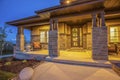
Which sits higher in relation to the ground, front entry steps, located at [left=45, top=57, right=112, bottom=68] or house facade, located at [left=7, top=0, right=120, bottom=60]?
house facade, located at [left=7, top=0, right=120, bottom=60]

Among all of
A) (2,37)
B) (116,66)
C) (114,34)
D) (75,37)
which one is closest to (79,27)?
(75,37)

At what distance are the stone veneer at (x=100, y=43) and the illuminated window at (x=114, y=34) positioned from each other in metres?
4.01

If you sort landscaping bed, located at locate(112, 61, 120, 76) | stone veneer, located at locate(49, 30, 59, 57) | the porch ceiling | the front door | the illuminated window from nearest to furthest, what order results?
landscaping bed, located at locate(112, 61, 120, 76) < the porch ceiling < stone veneer, located at locate(49, 30, 59, 57) < the illuminated window < the front door

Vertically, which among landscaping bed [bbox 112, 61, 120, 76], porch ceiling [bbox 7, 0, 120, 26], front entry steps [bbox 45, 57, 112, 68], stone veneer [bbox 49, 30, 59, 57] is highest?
porch ceiling [bbox 7, 0, 120, 26]

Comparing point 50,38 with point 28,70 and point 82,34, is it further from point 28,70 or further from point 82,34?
point 82,34

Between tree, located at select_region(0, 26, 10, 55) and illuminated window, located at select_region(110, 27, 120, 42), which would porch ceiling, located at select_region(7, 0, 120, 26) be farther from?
tree, located at select_region(0, 26, 10, 55)

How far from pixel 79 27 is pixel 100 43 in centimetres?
549

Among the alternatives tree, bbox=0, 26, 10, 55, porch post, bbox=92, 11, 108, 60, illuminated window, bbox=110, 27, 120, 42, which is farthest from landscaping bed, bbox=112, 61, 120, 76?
tree, bbox=0, 26, 10, 55

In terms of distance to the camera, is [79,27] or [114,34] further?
[79,27]

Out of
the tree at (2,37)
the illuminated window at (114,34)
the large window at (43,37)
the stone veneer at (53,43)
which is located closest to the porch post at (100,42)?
the stone veneer at (53,43)

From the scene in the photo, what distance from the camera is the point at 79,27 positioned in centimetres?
1103

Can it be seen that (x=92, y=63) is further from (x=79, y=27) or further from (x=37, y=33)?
(x=37, y=33)

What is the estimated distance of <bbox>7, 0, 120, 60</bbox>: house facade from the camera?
574 cm

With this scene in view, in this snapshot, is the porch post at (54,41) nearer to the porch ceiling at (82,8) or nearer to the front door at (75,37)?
the porch ceiling at (82,8)
